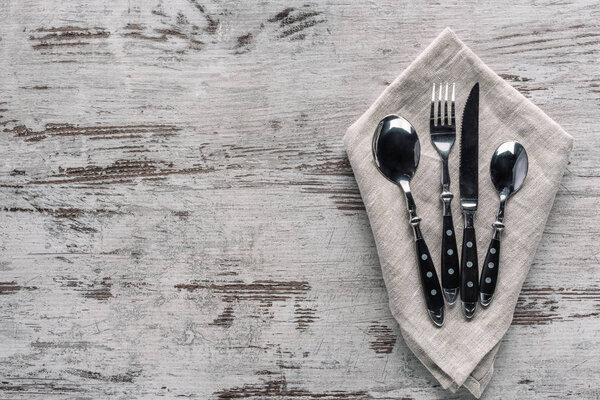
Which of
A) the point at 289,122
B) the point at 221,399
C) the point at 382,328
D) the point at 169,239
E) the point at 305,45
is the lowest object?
the point at 221,399

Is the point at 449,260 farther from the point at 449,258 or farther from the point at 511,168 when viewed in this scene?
the point at 511,168

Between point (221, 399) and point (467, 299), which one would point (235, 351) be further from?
point (467, 299)

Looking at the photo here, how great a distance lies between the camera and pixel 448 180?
2.42ft

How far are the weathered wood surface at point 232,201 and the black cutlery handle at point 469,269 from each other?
11cm

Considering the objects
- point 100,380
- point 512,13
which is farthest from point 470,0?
point 100,380

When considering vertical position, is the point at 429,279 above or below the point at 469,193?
below

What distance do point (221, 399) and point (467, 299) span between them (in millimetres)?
404

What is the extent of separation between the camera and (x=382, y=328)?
0.78 meters

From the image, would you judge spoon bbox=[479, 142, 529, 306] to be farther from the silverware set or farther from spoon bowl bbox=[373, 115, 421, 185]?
spoon bowl bbox=[373, 115, 421, 185]

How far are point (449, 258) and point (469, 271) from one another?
0.11 feet

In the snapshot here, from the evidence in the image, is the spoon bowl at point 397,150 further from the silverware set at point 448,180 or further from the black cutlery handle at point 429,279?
the black cutlery handle at point 429,279

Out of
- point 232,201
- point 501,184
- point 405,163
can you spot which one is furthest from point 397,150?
point 232,201

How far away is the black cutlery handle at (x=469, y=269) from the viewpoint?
72 cm

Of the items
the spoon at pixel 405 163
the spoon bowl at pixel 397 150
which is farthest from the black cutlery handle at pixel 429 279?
the spoon bowl at pixel 397 150
